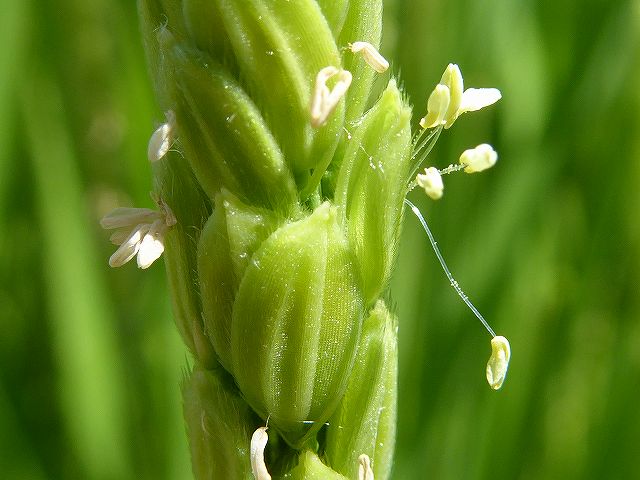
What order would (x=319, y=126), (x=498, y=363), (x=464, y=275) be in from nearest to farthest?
(x=319, y=126)
(x=498, y=363)
(x=464, y=275)

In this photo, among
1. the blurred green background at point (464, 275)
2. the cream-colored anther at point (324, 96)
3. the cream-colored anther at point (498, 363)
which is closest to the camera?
the cream-colored anther at point (324, 96)

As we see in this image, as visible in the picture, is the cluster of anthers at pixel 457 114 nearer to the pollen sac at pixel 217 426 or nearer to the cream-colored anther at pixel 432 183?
the cream-colored anther at pixel 432 183

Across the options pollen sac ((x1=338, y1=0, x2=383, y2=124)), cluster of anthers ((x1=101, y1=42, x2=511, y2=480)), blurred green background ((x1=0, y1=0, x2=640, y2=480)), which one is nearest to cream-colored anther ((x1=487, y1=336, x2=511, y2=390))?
cluster of anthers ((x1=101, y1=42, x2=511, y2=480))

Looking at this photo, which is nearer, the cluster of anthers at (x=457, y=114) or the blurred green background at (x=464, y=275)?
the cluster of anthers at (x=457, y=114)

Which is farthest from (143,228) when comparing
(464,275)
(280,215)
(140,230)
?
(464,275)

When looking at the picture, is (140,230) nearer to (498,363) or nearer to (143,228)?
(143,228)

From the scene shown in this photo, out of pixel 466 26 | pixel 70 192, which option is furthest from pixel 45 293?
pixel 466 26

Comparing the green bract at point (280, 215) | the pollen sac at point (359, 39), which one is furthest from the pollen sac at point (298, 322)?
the pollen sac at point (359, 39)
